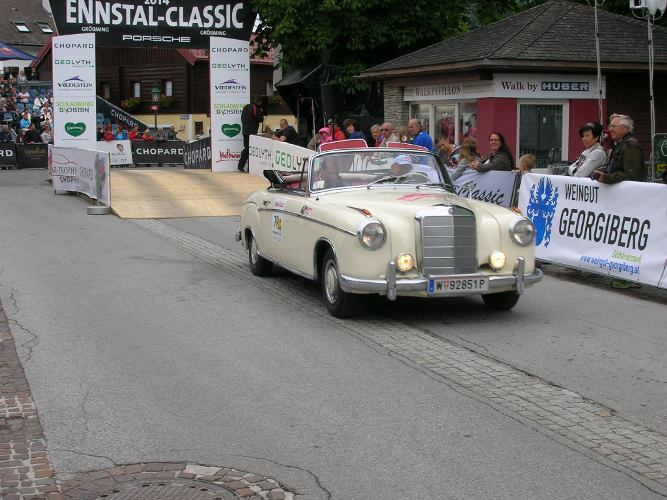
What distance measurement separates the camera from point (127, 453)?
5598mm

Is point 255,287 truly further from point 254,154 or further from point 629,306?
point 254,154

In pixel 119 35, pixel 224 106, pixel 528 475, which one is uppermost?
pixel 119 35

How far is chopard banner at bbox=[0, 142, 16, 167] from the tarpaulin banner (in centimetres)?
15

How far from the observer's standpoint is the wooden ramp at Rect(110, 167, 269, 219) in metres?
19.5

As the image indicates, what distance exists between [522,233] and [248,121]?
20.2 meters

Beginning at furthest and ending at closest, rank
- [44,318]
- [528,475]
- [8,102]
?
[8,102]
[44,318]
[528,475]

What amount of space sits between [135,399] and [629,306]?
18.1 feet

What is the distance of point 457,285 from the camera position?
8.80m

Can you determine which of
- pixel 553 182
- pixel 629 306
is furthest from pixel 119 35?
pixel 629 306

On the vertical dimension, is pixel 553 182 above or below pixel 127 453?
above

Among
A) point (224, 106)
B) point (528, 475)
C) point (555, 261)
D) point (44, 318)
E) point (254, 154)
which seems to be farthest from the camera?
point (224, 106)

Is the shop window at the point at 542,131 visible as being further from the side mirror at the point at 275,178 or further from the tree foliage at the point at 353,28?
the side mirror at the point at 275,178

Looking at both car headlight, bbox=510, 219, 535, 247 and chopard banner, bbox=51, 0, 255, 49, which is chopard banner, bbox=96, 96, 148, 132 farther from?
car headlight, bbox=510, 219, 535, 247

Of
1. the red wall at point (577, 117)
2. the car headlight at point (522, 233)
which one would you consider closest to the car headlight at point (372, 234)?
the car headlight at point (522, 233)
